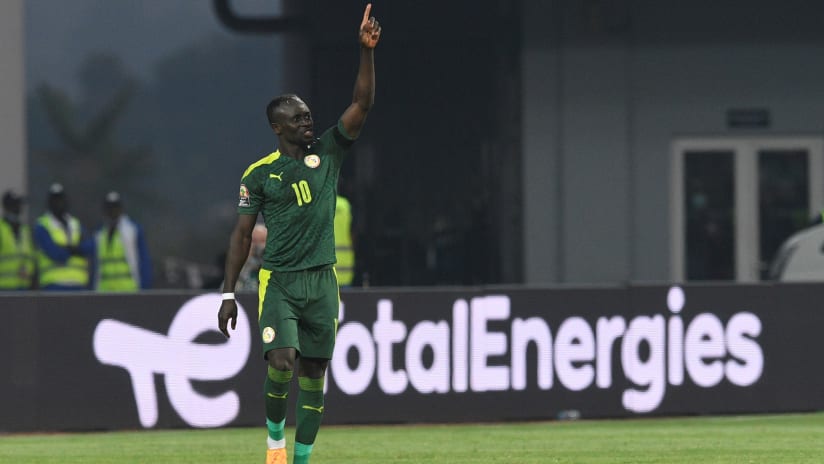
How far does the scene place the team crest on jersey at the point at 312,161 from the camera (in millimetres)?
8391

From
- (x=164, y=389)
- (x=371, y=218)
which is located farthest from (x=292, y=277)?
(x=371, y=218)

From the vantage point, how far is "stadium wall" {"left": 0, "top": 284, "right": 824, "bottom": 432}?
1252cm

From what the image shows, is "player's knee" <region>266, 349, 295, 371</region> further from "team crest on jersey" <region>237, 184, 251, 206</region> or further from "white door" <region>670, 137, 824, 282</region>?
"white door" <region>670, 137, 824, 282</region>

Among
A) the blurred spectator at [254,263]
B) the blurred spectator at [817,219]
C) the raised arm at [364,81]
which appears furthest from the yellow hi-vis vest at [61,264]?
the raised arm at [364,81]

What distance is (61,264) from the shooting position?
1597 centimetres

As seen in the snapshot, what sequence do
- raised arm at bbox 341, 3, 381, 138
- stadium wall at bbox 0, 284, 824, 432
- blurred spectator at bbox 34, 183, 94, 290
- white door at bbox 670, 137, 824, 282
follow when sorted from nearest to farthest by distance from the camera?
raised arm at bbox 341, 3, 381, 138, stadium wall at bbox 0, 284, 824, 432, blurred spectator at bbox 34, 183, 94, 290, white door at bbox 670, 137, 824, 282

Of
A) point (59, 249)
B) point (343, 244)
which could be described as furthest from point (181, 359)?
point (59, 249)

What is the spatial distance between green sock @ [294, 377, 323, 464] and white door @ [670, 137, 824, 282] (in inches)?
442

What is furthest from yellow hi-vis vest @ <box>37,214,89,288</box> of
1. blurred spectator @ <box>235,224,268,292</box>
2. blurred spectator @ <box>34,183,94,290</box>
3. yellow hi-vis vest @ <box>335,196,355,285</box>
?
yellow hi-vis vest @ <box>335,196,355,285</box>

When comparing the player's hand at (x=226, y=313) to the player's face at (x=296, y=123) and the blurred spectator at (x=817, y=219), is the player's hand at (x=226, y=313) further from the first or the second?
the blurred spectator at (x=817, y=219)

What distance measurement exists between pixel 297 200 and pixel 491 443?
3.32 meters

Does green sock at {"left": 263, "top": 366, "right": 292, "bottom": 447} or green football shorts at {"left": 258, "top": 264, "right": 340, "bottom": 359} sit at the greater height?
green football shorts at {"left": 258, "top": 264, "right": 340, "bottom": 359}

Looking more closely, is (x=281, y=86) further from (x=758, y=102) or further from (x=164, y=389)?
(x=164, y=389)

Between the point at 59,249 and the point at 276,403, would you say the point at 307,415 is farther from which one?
the point at 59,249
